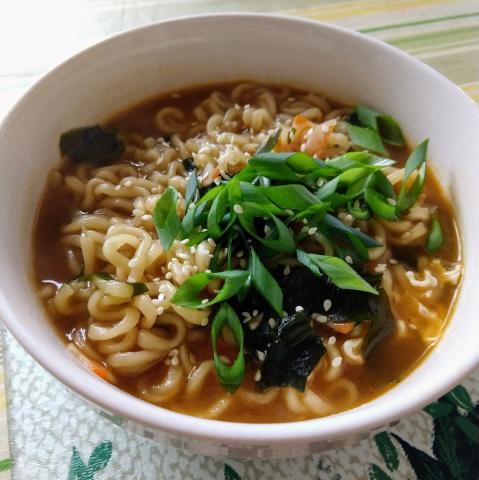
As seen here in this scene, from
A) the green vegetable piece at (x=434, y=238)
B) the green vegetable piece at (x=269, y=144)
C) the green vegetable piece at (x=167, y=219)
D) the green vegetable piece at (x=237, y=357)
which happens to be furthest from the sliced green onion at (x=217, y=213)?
the green vegetable piece at (x=434, y=238)

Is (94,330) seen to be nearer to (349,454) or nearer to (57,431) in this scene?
(57,431)

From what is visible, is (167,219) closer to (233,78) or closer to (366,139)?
(366,139)

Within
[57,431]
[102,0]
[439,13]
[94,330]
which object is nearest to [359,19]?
[439,13]

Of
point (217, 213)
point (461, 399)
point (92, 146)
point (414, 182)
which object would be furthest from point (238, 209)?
point (461, 399)

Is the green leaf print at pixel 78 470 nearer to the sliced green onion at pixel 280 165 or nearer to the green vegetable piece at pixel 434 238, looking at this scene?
the sliced green onion at pixel 280 165

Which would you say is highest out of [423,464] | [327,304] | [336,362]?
[327,304]
